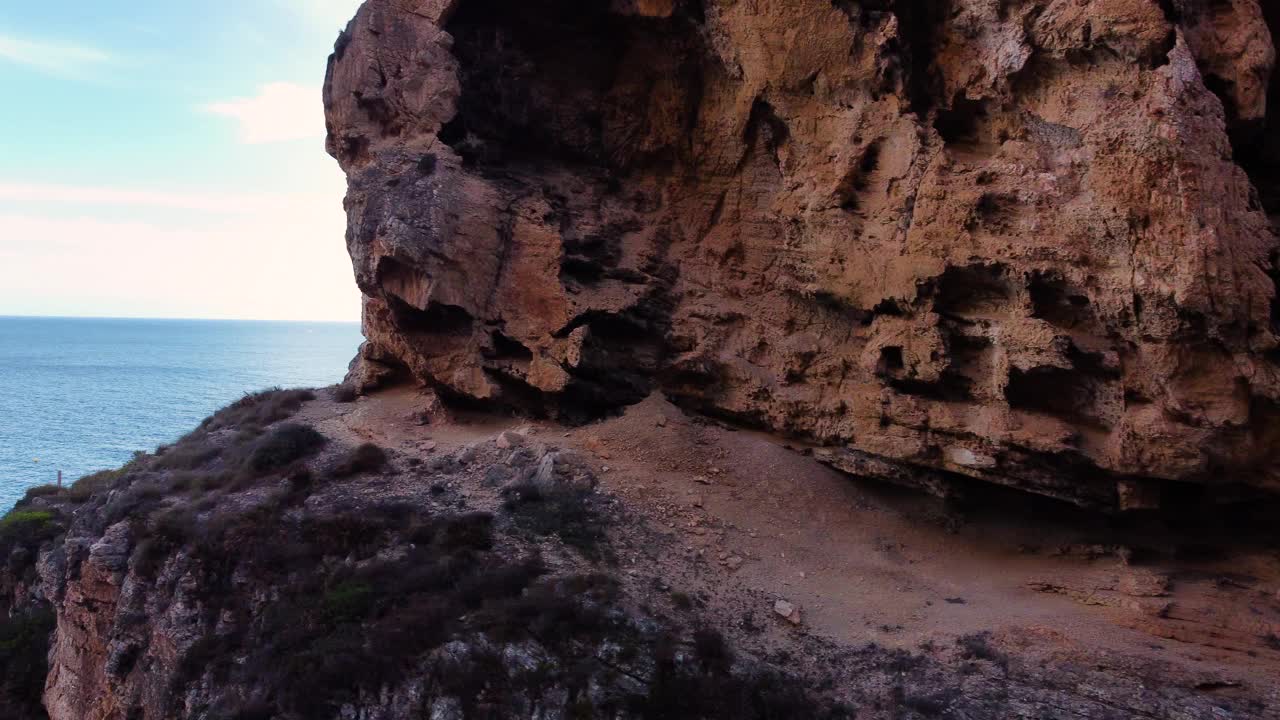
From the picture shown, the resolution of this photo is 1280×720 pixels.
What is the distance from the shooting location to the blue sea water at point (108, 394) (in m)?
43.5

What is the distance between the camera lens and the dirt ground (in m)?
10.3

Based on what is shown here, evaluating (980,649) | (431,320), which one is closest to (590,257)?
(431,320)

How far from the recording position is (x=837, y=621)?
439 inches

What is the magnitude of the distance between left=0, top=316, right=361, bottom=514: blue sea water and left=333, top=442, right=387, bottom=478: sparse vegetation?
56.8 ft

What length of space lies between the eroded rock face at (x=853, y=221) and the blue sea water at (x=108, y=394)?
18016 mm

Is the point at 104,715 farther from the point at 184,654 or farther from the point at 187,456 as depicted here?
the point at 187,456

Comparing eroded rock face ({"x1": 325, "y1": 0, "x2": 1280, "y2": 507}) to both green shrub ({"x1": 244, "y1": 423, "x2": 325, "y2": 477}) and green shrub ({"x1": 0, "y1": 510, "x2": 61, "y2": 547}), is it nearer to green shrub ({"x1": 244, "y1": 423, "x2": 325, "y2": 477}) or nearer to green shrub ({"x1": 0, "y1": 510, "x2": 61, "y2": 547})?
green shrub ({"x1": 244, "y1": 423, "x2": 325, "y2": 477})

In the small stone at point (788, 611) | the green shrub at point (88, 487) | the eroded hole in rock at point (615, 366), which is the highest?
the eroded hole in rock at point (615, 366)

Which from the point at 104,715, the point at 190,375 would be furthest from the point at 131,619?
the point at 190,375

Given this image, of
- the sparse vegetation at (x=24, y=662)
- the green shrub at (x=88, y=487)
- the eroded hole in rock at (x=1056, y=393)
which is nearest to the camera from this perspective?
the eroded hole in rock at (x=1056, y=393)

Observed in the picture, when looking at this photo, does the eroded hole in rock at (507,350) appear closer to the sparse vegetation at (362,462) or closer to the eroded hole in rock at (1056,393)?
the sparse vegetation at (362,462)

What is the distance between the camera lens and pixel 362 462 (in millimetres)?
15102

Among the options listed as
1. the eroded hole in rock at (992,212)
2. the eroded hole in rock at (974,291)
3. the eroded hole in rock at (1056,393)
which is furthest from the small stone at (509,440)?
the eroded hole in rock at (992,212)

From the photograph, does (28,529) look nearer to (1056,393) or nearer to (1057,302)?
(1056,393)
